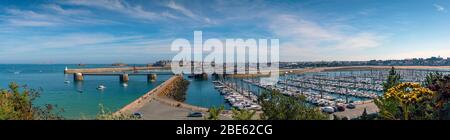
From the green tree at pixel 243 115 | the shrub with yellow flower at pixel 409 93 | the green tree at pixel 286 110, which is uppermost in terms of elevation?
the shrub with yellow flower at pixel 409 93

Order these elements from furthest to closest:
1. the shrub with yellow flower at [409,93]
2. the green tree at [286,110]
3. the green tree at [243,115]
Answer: the green tree at [286,110] → the green tree at [243,115] → the shrub with yellow flower at [409,93]

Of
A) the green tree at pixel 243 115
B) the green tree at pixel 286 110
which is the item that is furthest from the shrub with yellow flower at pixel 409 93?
the green tree at pixel 286 110

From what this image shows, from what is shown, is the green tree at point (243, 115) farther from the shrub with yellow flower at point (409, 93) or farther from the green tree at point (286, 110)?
the shrub with yellow flower at point (409, 93)

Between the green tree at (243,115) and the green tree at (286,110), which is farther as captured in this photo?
the green tree at (286,110)

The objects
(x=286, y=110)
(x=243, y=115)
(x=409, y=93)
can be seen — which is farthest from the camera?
(x=286, y=110)

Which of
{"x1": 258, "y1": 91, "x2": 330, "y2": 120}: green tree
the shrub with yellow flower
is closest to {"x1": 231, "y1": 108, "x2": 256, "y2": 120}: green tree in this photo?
{"x1": 258, "y1": 91, "x2": 330, "y2": 120}: green tree

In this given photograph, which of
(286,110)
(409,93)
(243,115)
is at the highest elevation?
(409,93)

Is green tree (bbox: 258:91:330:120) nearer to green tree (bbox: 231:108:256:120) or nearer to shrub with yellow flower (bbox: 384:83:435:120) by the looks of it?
green tree (bbox: 231:108:256:120)

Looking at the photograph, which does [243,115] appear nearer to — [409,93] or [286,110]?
[286,110]

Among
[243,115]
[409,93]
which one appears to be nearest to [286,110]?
[243,115]
